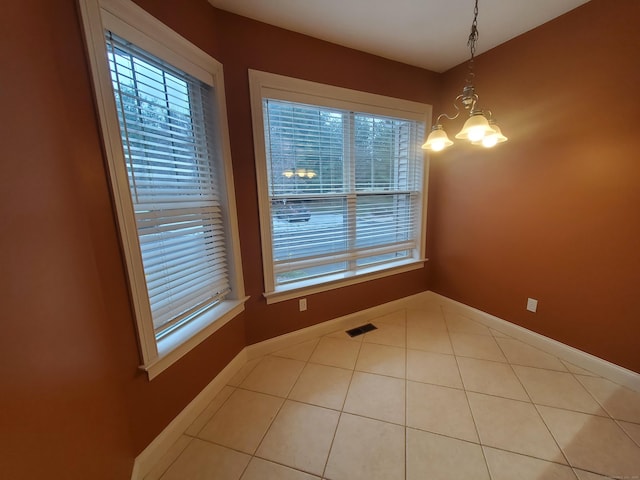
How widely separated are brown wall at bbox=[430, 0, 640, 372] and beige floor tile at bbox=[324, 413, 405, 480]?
1636mm

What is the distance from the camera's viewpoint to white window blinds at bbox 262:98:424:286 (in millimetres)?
1976

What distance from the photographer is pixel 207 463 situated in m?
1.26

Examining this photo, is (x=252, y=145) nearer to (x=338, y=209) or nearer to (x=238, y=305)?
(x=338, y=209)

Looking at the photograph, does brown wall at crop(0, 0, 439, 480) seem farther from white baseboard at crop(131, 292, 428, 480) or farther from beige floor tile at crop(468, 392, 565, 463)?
beige floor tile at crop(468, 392, 565, 463)

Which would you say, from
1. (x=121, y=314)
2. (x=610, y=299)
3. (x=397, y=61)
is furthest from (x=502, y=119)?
(x=121, y=314)

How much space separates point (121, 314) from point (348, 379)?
147 centimetres

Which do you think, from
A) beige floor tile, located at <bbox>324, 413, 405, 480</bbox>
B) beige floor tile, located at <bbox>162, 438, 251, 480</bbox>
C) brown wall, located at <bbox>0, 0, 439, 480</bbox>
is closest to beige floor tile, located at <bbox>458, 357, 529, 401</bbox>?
beige floor tile, located at <bbox>324, 413, 405, 480</bbox>

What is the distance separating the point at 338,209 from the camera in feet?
7.46

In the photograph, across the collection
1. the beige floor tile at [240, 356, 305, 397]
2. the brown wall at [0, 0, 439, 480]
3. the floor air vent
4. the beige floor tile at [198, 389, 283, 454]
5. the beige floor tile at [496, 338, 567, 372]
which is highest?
the brown wall at [0, 0, 439, 480]

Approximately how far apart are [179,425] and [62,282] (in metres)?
1.06

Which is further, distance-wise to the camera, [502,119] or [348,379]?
[502,119]

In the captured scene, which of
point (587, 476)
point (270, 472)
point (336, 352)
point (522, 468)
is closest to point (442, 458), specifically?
point (522, 468)

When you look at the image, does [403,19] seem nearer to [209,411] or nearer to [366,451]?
[366,451]

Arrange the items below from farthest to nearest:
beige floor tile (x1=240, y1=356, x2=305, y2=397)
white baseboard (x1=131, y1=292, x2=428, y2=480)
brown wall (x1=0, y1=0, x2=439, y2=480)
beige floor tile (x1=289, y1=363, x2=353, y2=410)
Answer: beige floor tile (x1=240, y1=356, x2=305, y2=397), beige floor tile (x1=289, y1=363, x2=353, y2=410), white baseboard (x1=131, y1=292, x2=428, y2=480), brown wall (x1=0, y1=0, x2=439, y2=480)
